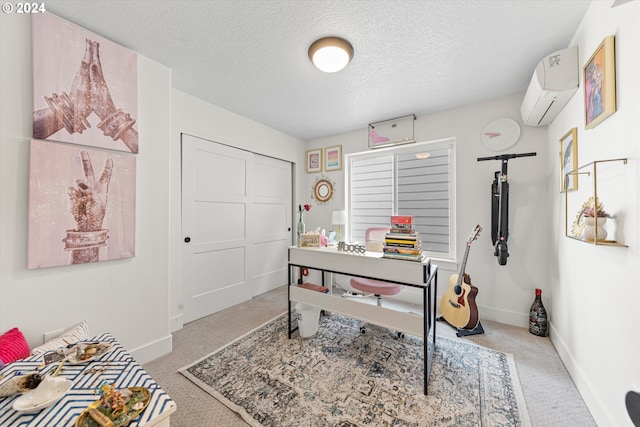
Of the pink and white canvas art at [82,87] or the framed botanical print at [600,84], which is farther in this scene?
the pink and white canvas art at [82,87]

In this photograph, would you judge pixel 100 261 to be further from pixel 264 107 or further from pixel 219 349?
pixel 264 107

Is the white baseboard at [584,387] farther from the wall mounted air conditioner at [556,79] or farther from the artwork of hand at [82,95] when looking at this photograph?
the artwork of hand at [82,95]

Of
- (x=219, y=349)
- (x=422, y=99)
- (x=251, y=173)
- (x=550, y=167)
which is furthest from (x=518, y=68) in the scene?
(x=219, y=349)

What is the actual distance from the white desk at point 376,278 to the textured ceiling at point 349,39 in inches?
64.5

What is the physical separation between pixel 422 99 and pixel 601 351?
251 centimetres

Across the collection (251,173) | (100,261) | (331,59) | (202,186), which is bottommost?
(100,261)

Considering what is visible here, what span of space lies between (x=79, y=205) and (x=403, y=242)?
2.30m

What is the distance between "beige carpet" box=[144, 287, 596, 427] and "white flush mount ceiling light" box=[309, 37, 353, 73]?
2537 millimetres

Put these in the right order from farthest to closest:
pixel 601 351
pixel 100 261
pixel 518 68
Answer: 1. pixel 518 68
2. pixel 100 261
3. pixel 601 351

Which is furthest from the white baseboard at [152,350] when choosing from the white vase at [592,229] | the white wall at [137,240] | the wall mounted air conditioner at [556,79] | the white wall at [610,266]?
the wall mounted air conditioner at [556,79]

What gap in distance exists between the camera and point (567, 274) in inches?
74.5

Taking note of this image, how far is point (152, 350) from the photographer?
1.97 meters

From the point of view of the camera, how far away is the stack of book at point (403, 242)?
5.61ft

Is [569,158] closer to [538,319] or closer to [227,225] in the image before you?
[538,319]
